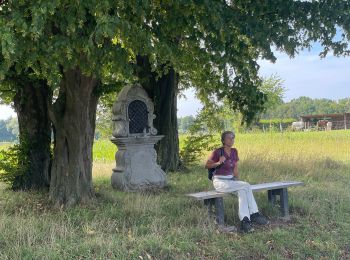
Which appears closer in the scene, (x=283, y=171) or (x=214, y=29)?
(x=214, y=29)

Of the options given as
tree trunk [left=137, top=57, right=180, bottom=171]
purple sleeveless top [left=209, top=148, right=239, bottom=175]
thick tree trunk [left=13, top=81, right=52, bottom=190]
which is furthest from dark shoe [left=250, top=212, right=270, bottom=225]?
tree trunk [left=137, top=57, right=180, bottom=171]

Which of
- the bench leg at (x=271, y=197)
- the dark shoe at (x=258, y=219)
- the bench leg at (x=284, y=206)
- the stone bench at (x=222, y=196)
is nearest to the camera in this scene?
the stone bench at (x=222, y=196)

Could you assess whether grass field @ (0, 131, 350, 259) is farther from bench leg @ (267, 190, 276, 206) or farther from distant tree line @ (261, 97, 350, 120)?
distant tree line @ (261, 97, 350, 120)

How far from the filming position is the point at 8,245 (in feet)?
19.1

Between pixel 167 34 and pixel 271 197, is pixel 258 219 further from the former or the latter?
pixel 167 34

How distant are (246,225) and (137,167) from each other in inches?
182

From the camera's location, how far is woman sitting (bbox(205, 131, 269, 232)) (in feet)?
23.7

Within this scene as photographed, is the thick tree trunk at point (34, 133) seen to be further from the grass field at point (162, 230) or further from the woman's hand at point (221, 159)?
the woman's hand at point (221, 159)

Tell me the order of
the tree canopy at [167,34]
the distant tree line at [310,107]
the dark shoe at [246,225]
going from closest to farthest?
the tree canopy at [167,34] < the dark shoe at [246,225] < the distant tree line at [310,107]

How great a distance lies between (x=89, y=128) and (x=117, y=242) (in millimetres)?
3724

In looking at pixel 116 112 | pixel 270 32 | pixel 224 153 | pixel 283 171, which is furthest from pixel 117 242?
pixel 283 171

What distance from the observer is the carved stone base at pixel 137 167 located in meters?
11.0

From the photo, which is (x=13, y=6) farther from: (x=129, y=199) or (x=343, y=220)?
(x=343, y=220)

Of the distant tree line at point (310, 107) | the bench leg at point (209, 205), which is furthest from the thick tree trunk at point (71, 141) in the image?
the distant tree line at point (310, 107)
